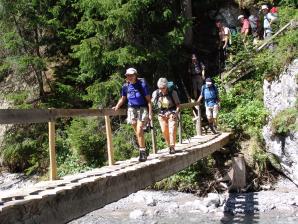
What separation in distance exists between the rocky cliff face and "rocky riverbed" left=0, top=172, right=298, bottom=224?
82cm

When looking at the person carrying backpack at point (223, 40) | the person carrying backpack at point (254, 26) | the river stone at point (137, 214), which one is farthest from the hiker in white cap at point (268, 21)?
the river stone at point (137, 214)

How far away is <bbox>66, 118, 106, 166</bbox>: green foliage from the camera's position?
673 inches

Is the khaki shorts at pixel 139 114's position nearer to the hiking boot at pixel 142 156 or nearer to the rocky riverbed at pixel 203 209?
the hiking boot at pixel 142 156

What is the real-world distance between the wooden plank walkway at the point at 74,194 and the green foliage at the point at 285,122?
7.19m

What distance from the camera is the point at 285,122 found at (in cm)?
1566

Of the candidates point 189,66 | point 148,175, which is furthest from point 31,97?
point 148,175

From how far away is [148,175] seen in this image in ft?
27.8

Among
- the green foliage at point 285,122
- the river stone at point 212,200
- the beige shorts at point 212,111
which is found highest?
the beige shorts at point 212,111

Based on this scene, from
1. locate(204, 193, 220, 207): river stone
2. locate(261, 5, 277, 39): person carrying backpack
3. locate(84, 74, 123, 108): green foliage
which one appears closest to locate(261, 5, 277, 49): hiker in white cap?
locate(261, 5, 277, 39): person carrying backpack

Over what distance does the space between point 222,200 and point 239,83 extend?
19.2 ft

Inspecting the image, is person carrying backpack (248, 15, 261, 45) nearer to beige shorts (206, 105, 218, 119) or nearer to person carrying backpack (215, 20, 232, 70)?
person carrying backpack (215, 20, 232, 70)

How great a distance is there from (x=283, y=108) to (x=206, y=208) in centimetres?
442

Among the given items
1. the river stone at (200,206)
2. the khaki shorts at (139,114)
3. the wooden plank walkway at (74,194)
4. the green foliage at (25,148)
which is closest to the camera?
the wooden plank walkway at (74,194)

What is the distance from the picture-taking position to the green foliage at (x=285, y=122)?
15.4m
